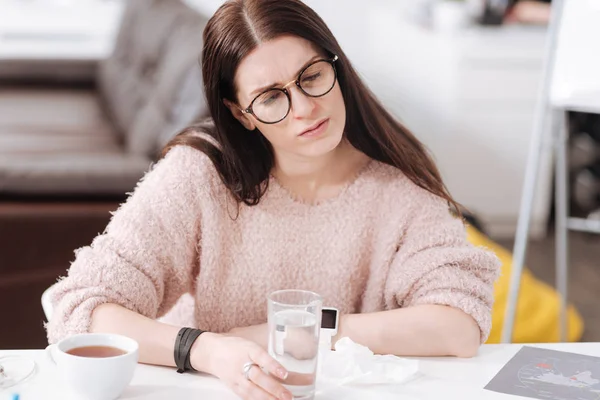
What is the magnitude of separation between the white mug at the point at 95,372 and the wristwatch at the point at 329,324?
32 cm

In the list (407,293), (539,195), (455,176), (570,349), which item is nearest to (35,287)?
(407,293)

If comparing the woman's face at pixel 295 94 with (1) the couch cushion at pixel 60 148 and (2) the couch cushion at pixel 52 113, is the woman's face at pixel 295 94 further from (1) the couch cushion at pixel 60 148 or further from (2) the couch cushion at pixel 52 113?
(2) the couch cushion at pixel 52 113

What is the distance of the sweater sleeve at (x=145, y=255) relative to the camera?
4.36 feet

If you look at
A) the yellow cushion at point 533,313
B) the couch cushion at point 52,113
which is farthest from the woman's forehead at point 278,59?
the couch cushion at point 52,113

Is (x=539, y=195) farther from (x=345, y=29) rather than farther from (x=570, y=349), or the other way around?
(x=570, y=349)

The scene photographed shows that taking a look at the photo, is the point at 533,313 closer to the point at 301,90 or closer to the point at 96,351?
the point at 301,90

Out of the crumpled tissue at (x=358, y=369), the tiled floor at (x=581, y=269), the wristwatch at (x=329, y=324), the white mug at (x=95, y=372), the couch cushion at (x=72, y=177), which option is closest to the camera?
the white mug at (x=95, y=372)

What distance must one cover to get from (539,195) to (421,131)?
0.63 m

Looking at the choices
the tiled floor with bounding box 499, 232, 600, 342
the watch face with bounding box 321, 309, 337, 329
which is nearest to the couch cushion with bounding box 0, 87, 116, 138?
the tiled floor with bounding box 499, 232, 600, 342

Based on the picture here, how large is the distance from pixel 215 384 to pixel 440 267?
454 mm

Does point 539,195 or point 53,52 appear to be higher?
point 53,52

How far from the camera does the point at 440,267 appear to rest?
4.66 feet

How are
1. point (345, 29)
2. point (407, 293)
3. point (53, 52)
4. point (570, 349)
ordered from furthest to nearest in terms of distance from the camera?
point (53, 52) → point (345, 29) → point (407, 293) → point (570, 349)

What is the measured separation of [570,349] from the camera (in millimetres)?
1300
